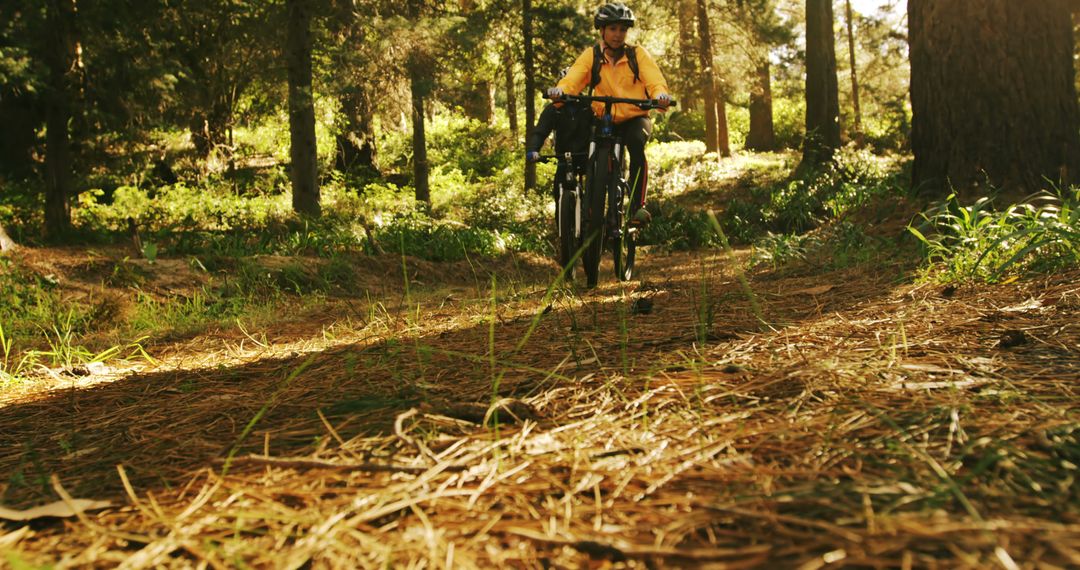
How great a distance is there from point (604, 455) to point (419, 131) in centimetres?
1703

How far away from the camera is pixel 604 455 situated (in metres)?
1.34

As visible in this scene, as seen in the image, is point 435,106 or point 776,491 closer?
point 776,491

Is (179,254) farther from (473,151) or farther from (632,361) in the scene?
(473,151)

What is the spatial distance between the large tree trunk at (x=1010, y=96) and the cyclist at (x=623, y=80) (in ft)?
6.84

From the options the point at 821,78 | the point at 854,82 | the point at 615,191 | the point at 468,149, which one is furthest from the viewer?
the point at 854,82

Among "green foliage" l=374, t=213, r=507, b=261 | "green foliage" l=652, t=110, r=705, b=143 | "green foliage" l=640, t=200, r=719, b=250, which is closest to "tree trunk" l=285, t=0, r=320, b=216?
"green foliage" l=374, t=213, r=507, b=261

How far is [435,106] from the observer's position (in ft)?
54.0

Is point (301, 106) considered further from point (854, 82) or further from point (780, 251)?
point (854, 82)

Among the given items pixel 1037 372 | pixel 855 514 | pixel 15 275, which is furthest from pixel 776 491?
pixel 15 275

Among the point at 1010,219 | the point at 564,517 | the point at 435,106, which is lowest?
the point at 564,517

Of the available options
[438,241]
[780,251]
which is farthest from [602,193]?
[438,241]

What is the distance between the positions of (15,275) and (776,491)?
6.90 meters

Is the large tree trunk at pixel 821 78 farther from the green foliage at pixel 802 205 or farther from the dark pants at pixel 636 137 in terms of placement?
the dark pants at pixel 636 137

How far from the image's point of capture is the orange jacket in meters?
5.52
